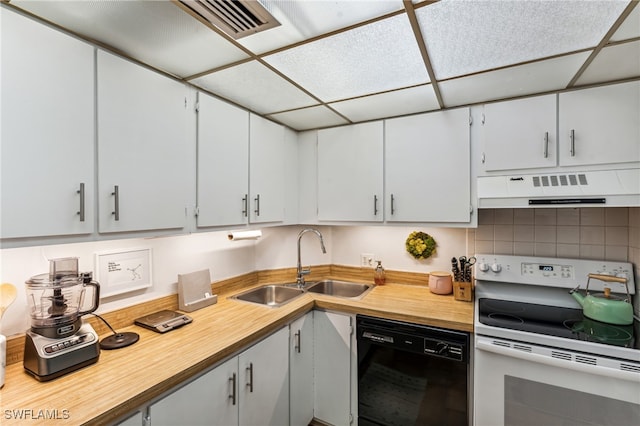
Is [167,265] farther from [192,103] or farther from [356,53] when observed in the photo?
[356,53]

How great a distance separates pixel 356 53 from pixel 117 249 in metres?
1.52

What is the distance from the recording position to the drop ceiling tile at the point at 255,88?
1.43 metres

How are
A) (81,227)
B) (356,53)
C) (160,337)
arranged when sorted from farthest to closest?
(160,337) → (356,53) → (81,227)

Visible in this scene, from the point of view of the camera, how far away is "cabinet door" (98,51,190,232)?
1199 mm

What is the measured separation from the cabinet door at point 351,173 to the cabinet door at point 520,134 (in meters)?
0.68

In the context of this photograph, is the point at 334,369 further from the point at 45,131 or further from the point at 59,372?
the point at 45,131

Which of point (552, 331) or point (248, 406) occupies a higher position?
point (552, 331)

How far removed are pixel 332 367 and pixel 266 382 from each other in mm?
512

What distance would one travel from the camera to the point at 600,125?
61.3 inches

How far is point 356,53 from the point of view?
1.24 meters

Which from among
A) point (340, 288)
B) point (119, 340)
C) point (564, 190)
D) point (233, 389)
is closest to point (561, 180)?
point (564, 190)

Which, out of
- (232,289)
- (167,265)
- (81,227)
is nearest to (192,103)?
(81,227)

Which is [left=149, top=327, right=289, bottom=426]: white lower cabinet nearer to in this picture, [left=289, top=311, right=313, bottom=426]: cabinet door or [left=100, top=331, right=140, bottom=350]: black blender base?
[left=289, top=311, right=313, bottom=426]: cabinet door

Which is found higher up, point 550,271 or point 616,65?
point 616,65
